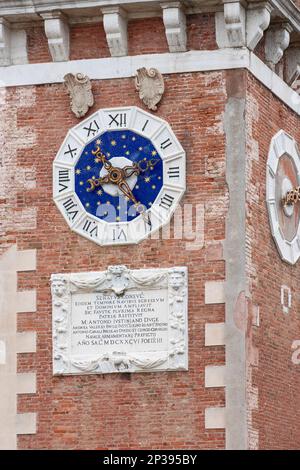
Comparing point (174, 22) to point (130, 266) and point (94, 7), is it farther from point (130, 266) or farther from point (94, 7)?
point (130, 266)

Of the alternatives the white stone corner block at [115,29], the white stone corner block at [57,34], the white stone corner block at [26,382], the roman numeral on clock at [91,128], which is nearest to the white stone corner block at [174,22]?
the white stone corner block at [115,29]

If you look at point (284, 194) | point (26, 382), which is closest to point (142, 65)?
point (284, 194)

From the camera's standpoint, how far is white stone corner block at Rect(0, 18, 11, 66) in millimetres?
33094

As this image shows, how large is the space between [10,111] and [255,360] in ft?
17.2

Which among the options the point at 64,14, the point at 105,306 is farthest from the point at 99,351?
the point at 64,14

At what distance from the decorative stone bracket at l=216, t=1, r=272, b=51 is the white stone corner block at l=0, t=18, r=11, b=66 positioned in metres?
3.22

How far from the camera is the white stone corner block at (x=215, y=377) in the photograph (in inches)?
1242

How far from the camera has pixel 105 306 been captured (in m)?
32.2

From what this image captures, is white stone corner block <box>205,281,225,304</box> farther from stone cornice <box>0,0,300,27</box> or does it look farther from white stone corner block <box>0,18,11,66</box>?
white stone corner block <box>0,18,11,66</box>

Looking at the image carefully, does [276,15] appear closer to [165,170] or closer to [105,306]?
[165,170]

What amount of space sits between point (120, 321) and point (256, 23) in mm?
4786

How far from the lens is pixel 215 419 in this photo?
31.5 meters

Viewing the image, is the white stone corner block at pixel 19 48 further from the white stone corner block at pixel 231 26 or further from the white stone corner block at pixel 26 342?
the white stone corner block at pixel 26 342

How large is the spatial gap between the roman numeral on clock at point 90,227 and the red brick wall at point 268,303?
2.24 m
